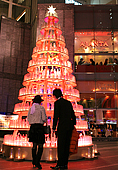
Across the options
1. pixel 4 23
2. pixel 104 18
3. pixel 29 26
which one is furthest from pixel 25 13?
pixel 104 18

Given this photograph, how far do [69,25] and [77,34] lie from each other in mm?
1198

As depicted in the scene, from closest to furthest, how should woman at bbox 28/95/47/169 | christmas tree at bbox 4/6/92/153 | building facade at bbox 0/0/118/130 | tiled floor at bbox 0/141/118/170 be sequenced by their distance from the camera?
woman at bbox 28/95/47/169 < tiled floor at bbox 0/141/118/170 < christmas tree at bbox 4/6/92/153 < building facade at bbox 0/0/118/130

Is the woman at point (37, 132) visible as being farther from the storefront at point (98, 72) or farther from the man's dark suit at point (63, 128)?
the storefront at point (98, 72)

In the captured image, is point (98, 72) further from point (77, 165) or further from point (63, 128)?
point (63, 128)

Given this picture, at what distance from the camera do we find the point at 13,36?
19.7m

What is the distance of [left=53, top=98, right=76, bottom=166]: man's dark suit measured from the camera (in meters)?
3.79

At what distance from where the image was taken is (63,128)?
12.5ft

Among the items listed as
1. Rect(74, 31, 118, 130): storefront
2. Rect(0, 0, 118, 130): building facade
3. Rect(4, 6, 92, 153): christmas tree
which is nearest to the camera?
Rect(4, 6, 92, 153): christmas tree

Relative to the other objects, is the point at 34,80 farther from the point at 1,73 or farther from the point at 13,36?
the point at 13,36

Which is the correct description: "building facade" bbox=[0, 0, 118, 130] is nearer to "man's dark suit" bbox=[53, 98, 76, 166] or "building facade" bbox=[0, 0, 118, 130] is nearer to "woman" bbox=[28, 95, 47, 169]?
"woman" bbox=[28, 95, 47, 169]

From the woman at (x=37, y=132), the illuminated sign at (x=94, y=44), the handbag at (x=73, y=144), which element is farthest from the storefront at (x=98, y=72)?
the handbag at (x=73, y=144)

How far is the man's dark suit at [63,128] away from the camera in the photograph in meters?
3.79

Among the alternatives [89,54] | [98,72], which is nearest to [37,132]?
[98,72]

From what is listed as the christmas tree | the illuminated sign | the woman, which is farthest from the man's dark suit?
the illuminated sign
